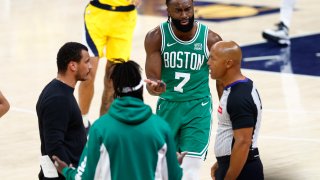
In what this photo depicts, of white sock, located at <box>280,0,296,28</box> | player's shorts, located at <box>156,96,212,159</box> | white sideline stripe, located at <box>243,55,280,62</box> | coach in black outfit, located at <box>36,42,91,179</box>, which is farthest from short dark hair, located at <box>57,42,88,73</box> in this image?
white sock, located at <box>280,0,296,28</box>

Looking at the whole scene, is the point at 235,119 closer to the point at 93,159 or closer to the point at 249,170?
the point at 249,170

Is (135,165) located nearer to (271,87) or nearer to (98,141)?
(98,141)

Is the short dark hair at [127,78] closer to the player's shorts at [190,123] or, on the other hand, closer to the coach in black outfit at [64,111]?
the coach in black outfit at [64,111]

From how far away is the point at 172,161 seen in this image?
5559 millimetres

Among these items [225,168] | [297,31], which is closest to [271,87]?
[297,31]

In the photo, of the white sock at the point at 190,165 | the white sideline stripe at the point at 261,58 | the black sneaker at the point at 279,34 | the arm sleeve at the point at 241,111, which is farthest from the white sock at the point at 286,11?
the arm sleeve at the point at 241,111

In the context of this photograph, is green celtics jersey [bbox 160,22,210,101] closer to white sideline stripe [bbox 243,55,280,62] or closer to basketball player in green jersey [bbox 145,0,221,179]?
basketball player in green jersey [bbox 145,0,221,179]

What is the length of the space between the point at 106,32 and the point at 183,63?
10.8ft

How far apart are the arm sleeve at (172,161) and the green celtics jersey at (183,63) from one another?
7.59 ft

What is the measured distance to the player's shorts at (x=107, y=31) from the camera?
1101 centimetres

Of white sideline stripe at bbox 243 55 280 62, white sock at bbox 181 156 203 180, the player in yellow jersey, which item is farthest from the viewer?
white sideline stripe at bbox 243 55 280 62

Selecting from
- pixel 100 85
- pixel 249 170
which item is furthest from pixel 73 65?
pixel 100 85

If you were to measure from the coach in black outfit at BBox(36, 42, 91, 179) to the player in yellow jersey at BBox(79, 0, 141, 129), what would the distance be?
14.1ft

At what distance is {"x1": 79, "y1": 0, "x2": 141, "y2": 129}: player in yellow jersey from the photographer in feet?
35.9
